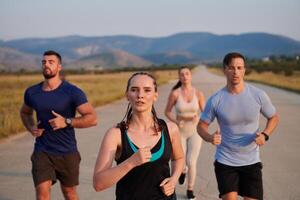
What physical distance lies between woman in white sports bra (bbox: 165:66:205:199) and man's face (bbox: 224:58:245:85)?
6.96ft

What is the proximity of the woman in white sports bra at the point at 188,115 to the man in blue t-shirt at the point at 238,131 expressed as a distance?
1880mm

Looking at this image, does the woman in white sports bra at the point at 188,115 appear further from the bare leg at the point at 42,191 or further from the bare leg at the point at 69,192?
the bare leg at the point at 42,191

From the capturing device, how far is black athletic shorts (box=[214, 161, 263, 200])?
4.30 meters

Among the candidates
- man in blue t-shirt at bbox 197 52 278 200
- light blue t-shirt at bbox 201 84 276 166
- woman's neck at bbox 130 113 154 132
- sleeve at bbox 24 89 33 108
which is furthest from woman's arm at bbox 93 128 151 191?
sleeve at bbox 24 89 33 108

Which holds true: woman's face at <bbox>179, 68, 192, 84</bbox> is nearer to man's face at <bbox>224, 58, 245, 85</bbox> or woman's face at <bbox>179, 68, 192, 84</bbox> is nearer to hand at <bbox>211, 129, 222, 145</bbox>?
man's face at <bbox>224, 58, 245, 85</bbox>

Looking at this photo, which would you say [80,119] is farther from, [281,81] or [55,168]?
[281,81]

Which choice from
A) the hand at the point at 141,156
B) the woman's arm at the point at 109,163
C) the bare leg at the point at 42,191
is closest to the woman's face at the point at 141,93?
the woman's arm at the point at 109,163

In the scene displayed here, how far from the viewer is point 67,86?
4.73 meters

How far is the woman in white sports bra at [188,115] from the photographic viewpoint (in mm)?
6305

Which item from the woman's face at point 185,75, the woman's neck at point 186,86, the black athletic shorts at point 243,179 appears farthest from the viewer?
the woman's neck at point 186,86

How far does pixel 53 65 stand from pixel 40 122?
0.57 metres

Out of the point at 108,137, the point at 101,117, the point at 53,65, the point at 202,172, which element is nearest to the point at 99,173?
the point at 108,137

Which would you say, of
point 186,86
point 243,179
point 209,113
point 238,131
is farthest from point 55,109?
point 186,86

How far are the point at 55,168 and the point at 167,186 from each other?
2.14 m
